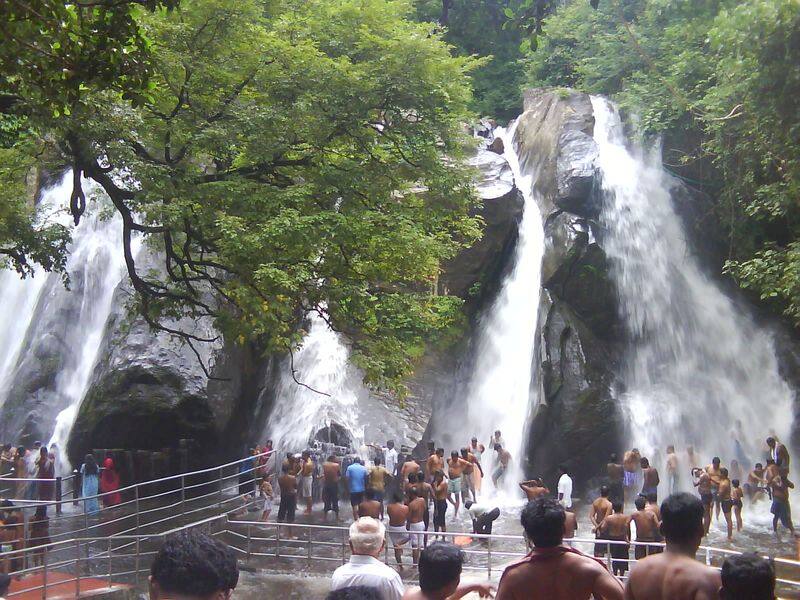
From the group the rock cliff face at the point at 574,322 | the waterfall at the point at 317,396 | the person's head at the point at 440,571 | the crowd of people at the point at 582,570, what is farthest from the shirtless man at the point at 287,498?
the person's head at the point at 440,571

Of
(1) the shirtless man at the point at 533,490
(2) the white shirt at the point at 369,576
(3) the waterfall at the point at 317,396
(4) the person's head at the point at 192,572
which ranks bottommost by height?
(1) the shirtless man at the point at 533,490

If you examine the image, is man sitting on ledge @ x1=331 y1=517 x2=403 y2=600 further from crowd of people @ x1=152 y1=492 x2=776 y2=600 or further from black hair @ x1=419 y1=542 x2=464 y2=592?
black hair @ x1=419 y1=542 x2=464 y2=592

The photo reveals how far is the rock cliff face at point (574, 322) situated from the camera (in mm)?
18484

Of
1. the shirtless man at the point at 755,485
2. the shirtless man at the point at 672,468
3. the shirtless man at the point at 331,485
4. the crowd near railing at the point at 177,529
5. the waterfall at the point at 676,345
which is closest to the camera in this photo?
the crowd near railing at the point at 177,529

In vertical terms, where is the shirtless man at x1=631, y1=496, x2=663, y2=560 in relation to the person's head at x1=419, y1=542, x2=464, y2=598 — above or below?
below

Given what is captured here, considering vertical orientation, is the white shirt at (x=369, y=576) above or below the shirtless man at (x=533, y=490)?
above

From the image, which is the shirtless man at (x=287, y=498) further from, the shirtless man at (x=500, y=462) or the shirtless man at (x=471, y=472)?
the shirtless man at (x=500, y=462)

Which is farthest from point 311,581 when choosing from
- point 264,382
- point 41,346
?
point 41,346

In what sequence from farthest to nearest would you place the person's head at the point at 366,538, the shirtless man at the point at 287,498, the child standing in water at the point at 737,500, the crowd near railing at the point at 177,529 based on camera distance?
the shirtless man at the point at 287,498 → the child standing in water at the point at 737,500 → the crowd near railing at the point at 177,529 → the person's head at the point at 366,538

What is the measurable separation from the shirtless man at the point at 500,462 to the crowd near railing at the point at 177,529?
3.72 metres

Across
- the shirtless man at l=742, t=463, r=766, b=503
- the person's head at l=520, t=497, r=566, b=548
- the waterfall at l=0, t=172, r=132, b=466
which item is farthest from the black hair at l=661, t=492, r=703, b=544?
the waterfall at l=0, t=172, r=132, b=466

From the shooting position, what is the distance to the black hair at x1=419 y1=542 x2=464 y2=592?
3650 millimetres

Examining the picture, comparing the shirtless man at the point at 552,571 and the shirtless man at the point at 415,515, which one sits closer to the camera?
the shirtless man at the point at 552,571

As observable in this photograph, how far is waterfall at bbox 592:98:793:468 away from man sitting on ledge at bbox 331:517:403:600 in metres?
15.2
